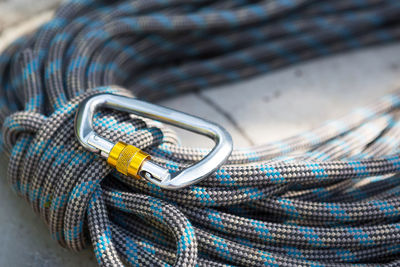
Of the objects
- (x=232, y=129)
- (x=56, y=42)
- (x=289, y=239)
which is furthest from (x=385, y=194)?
(x=56, y=42)

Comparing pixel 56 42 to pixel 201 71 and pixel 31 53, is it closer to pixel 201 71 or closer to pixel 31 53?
pixel 31 53
